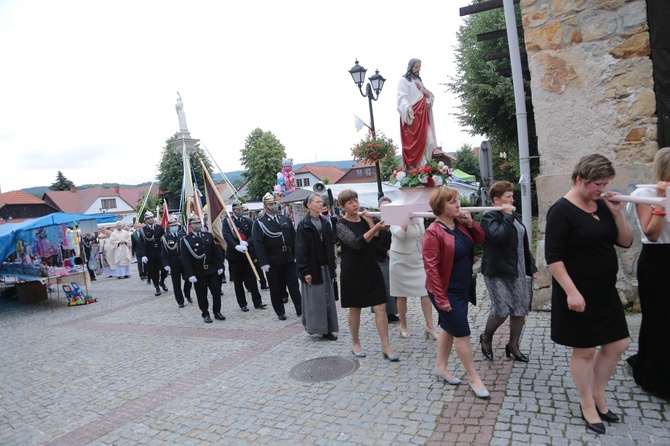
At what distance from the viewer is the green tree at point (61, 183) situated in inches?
2884

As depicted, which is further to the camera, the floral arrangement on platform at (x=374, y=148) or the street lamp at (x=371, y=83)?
the street lamp at (x=371, y=83)

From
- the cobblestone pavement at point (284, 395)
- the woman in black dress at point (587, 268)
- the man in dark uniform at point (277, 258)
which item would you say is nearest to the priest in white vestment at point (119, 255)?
the cobblestone pavement at point (284, 395)

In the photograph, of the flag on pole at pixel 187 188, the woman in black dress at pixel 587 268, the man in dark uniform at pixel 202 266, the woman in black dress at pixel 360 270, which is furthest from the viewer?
the flag on pole at pixel 187 188

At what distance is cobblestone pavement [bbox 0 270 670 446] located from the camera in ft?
11.1

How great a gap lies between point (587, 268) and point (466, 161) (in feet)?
165

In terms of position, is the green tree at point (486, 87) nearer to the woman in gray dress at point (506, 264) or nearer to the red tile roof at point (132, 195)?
the woman in gray dress at point (506, 264)

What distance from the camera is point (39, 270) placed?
12.0 metres

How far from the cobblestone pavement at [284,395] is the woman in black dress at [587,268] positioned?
0.54 metres

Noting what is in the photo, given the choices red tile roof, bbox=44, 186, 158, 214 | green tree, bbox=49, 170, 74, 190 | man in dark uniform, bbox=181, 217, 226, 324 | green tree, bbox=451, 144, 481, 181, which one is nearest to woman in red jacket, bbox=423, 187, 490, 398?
man in dark uniform, bbox=181, 217, 226, 324

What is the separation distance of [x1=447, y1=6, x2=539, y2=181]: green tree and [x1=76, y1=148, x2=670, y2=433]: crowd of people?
12.3 meters

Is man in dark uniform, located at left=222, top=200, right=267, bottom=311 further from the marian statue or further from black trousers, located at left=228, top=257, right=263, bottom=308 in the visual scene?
the marian statue

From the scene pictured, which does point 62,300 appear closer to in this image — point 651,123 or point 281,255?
point 281,255

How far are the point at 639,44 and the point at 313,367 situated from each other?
5.31 m

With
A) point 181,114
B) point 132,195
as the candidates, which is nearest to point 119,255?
point 181,114
